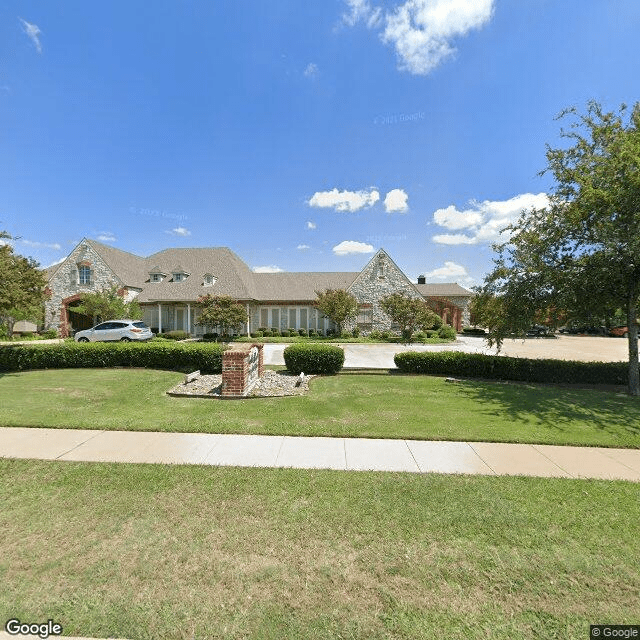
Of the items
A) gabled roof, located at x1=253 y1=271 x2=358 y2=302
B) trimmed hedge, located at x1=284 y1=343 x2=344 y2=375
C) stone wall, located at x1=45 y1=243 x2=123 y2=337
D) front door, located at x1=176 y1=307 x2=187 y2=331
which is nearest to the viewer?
trimmed hedge, located at x1=284 y1=343 x2=344 y2=375

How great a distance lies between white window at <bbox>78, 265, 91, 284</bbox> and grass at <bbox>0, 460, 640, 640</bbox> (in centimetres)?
3063

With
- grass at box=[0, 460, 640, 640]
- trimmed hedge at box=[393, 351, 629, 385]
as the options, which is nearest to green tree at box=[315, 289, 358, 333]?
trimmed hedge at box=[393, 351, 629, 385]

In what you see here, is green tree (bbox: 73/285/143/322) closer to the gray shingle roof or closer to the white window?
the gray shingle roof

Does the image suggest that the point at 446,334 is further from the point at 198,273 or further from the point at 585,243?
the point at 198,273

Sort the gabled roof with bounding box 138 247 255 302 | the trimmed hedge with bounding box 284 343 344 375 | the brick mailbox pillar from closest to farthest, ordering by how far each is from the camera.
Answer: the brick mailbox pillar < the trimmed hedge with bounding box 284 343 344 375 < the gabled roof with bounding box 138 247 255 302

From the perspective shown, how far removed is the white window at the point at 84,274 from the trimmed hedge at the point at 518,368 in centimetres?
3050

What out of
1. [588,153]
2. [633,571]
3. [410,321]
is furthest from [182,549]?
[410,321]

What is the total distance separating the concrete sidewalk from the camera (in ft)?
15.7

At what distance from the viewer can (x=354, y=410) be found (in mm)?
7648

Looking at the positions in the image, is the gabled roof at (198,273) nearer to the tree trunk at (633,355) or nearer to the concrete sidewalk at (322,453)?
the concrete sidewalk at (322,453)

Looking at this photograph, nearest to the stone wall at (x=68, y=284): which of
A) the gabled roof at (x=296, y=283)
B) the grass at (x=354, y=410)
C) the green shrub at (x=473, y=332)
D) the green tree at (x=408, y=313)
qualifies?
the gabled roof at (x=296, y=283)

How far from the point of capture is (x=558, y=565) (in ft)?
9.53

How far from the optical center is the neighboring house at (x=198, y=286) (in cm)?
2880

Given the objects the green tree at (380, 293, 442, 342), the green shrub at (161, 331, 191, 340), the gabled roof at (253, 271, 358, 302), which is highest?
the gabled roof at (253, 271, 358, 302)
